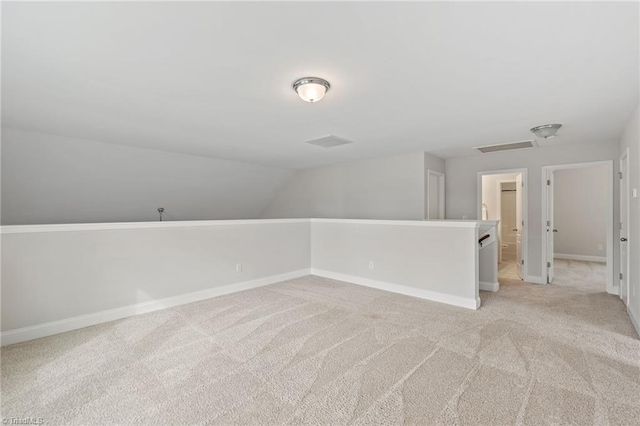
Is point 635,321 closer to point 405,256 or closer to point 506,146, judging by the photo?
point 405,256

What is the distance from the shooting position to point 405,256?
14.5 ft

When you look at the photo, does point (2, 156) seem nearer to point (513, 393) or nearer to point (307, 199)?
point (307, 199)

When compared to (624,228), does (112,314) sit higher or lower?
lower

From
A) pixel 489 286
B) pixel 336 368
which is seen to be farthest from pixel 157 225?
pixel 489 286

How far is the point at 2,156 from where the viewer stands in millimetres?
3949

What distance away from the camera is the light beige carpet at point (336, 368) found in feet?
5.99

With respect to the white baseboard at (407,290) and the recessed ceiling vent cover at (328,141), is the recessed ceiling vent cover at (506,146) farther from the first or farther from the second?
the white baseboard at (407,290)

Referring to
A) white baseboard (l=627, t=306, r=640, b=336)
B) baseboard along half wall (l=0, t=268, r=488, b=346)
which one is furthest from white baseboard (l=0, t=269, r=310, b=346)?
white baseboard (l=627, t=306, r=640, b=336)

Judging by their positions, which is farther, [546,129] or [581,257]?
[581,257]

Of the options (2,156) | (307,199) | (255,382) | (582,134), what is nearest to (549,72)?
(582,134)

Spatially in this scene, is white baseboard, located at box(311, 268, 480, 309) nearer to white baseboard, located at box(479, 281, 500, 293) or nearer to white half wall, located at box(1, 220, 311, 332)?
white baseboard, located at box(479, 281, 500, 293)

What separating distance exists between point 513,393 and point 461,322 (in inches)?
50.7

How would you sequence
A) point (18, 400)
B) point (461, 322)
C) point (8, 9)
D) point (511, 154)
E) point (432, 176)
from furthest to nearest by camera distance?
point (432, 176) → point (511, 154) → point (461, 322) → point (18, 400) → point (8, 9)

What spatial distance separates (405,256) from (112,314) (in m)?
3.88
